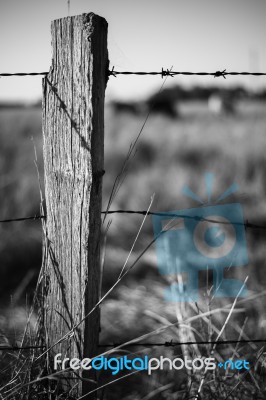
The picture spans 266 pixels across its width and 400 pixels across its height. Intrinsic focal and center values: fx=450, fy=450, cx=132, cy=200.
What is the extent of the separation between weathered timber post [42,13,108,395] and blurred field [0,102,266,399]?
420 mm

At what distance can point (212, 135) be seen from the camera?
11.5 metres

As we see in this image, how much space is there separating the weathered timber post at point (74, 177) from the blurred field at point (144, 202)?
1.38 ft

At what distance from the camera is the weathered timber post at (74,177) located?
1.46 meters

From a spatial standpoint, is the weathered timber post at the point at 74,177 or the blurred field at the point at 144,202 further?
the blurred field at the point at 144,202

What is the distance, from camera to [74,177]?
59.6 inches

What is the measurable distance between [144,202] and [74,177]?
14.6 feet

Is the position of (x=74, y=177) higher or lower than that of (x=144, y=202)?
higher

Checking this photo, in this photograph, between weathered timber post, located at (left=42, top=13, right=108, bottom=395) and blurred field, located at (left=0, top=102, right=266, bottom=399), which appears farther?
blurred field, located at (left=0, top=102, right=266, bottom=399)

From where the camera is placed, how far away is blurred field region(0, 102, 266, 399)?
3121 mm

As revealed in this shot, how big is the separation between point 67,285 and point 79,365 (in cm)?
27

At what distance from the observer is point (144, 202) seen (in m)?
5.94

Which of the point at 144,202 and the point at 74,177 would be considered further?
the point at 144,202

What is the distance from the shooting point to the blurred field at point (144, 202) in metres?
3.12

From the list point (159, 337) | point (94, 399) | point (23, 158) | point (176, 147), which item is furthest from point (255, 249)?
point (176, 147)
